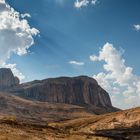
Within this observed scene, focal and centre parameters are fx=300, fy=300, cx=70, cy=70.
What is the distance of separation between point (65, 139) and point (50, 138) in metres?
3.63

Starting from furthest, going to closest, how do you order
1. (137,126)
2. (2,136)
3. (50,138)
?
(137,126), (50,138), (2,136)

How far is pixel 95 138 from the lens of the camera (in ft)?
199

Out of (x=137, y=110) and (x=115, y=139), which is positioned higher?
(x=137, y=110)

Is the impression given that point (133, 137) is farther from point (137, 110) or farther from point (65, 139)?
point (65, 139)

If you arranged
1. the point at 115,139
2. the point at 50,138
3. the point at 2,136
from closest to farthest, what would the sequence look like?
1. the point at 2,136
2. the point at 50,138
3. the point at 115,139

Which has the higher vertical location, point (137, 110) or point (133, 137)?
point (137, 110)

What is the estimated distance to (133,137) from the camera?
2869 inches

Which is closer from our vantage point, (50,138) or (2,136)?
(2,136)

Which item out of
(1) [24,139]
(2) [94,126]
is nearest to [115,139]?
(2) [94,126]

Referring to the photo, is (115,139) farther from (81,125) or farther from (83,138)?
(81,125)

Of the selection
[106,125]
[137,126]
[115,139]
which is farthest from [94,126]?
[115,139]

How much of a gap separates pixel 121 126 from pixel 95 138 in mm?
25785

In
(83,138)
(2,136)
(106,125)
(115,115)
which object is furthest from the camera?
(115,115)

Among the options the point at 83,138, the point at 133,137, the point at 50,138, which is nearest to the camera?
the point at 50,138
